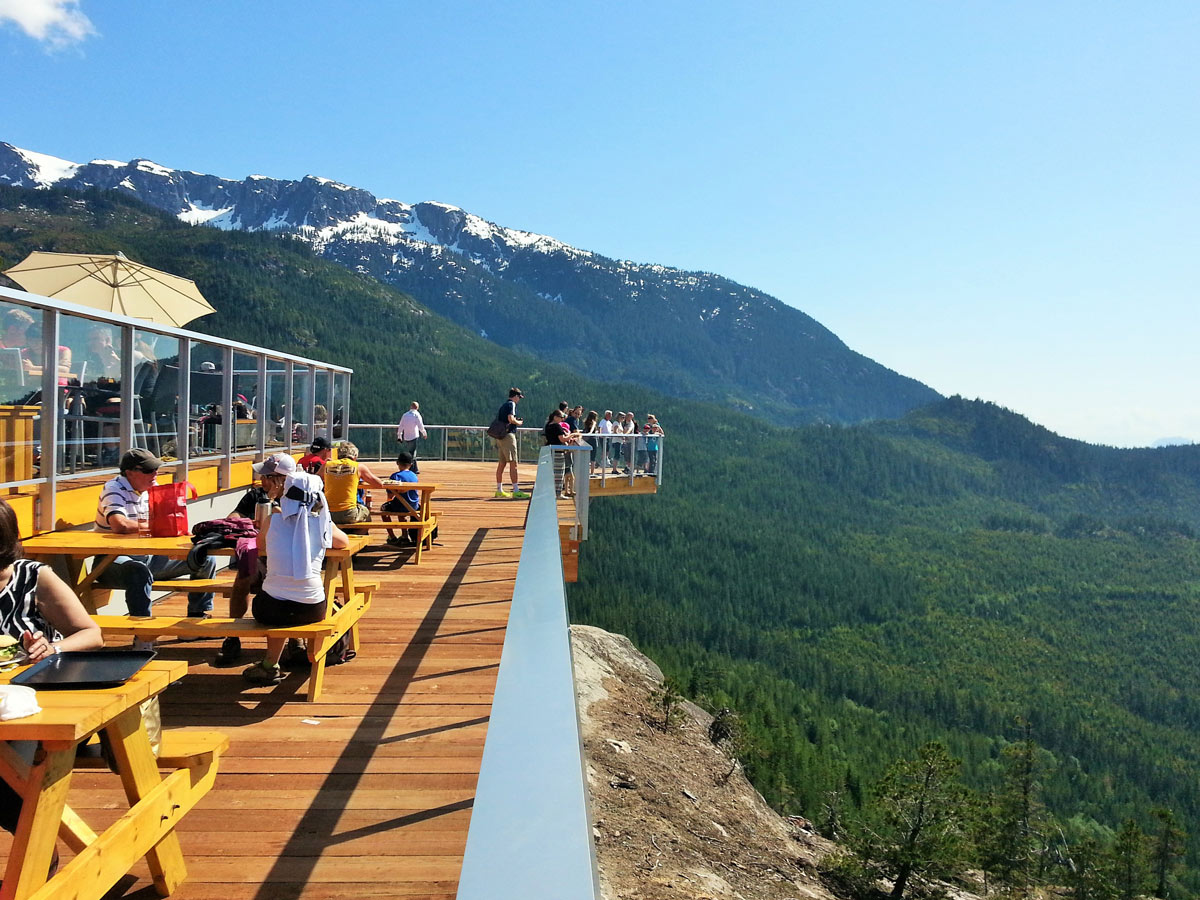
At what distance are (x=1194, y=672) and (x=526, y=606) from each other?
540 feet

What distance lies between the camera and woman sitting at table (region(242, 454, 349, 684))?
4602 millimetres

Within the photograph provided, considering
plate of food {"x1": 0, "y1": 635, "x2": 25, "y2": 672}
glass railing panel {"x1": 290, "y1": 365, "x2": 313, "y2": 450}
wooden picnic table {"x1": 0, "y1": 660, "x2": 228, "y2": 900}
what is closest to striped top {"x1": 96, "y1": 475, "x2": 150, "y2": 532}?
plate of food {"x1": 0, "y1": 635, "x2": 25, "y2": 672}

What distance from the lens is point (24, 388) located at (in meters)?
5.35

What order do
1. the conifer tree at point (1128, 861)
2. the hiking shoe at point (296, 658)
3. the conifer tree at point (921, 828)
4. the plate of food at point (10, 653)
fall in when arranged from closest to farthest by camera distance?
1. the plate of food at point (10, 653)
2. the hiking shoe at point (296, 658)
3. the conifer tree at point (921, 828)
4. the conifer tree at point (1128, 861)

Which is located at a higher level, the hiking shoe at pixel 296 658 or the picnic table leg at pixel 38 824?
the picnic table leg at pixel 38 824

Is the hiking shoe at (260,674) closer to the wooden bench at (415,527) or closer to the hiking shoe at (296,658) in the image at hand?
the hiking shoe at (296,658)

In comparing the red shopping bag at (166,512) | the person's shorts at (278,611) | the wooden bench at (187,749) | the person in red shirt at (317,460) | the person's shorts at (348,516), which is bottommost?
the wooden bench at (187,749)

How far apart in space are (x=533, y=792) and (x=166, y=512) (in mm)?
5495

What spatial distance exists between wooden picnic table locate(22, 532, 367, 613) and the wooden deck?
2.04 feet

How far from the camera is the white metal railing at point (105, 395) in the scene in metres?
5.32

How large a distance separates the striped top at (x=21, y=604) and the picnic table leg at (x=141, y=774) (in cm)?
74

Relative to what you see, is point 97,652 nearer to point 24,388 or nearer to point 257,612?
point 257,612

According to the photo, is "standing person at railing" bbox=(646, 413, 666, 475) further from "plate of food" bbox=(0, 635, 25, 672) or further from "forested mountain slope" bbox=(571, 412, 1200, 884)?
"forested mountain slope" bbox=(571, 412, 1200, 884)

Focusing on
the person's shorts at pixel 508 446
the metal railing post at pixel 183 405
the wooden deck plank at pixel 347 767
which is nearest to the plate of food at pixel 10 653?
the wooden deck plank at pixel 347 767
